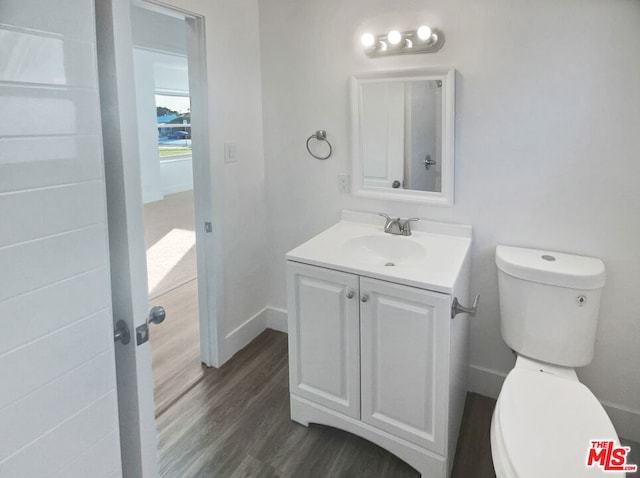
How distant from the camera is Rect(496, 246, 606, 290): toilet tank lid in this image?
1.70 metres

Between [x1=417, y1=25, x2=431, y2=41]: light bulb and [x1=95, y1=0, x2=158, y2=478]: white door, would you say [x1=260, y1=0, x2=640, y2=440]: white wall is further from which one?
[x1=95, y1=0, x2=158, y2=478]: white door

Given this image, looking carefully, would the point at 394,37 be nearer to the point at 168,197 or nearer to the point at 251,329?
the point at 251,329

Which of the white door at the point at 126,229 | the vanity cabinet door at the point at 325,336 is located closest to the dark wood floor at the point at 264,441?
the vanity cabinet door at the point at 325,336

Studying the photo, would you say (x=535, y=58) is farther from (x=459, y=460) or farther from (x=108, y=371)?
(x=108, y=371)

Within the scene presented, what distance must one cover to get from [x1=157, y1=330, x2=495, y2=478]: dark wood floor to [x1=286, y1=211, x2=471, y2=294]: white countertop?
0.81 metres

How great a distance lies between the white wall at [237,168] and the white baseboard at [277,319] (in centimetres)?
11

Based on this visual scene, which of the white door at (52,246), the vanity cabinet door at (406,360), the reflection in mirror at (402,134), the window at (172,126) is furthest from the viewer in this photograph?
the window at (172,126)

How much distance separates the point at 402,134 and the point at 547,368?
1.25m

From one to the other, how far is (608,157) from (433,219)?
777 mm

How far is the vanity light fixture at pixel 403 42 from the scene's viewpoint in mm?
1998

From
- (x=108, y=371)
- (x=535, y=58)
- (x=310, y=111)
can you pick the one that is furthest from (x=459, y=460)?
(x=310, y=111)

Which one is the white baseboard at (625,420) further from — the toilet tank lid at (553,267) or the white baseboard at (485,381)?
the toilet tank lid at (553,267)

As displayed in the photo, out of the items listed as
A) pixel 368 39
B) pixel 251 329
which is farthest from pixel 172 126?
pixel 368 39

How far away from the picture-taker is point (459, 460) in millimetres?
1878
